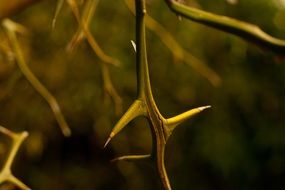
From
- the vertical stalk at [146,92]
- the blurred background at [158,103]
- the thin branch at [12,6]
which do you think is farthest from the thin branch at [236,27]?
the blurred background at [158,103]

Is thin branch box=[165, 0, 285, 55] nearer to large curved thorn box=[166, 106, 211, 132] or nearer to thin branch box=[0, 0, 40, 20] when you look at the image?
large curved thorn box=[166, 106, 211, 132]

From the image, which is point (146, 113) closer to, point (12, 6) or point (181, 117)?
point (181, 117)

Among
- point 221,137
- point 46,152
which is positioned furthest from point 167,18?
point 46,152

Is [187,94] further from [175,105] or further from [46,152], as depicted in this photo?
[46,152]

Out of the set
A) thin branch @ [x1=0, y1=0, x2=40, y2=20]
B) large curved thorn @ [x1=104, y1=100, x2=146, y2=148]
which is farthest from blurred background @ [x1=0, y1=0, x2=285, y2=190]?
large curved thorn @ [x1=104, y1=100, x2=146, y2=148]

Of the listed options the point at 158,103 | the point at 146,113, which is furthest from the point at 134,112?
the point at 158,103

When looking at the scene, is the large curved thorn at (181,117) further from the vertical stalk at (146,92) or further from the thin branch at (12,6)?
the thin branch at (12,6)
